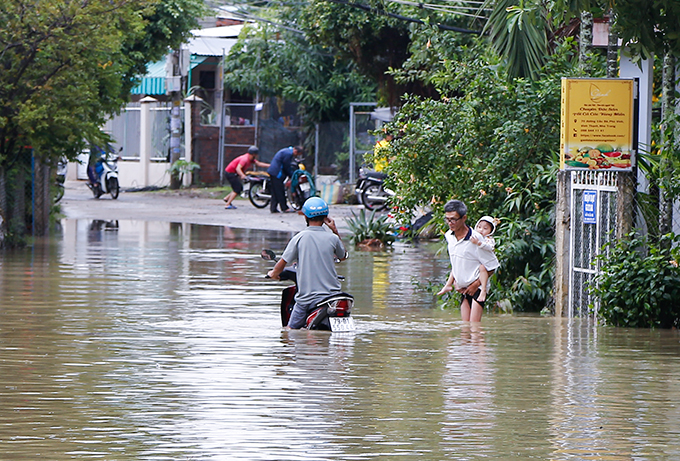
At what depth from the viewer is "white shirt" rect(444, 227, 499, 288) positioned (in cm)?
1213

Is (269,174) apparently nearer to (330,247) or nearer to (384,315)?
(384,315)

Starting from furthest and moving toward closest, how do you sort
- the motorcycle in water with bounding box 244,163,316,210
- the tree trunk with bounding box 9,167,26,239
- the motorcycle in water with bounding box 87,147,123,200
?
the motorcycle in water with bounding box 87,147,123,200
the motorcycle in water with bounding box 244,163,316,210
the tree trunk with bounding box 9,167,26,239

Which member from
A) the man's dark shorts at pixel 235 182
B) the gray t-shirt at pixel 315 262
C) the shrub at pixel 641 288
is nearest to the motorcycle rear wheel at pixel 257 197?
the man's dark shorts at pixel 235 182

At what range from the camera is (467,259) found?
12.2 m

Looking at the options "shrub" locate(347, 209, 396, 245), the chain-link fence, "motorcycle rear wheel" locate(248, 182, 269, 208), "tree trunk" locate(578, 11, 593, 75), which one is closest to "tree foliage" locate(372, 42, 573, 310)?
"tree trunk" locate(578, 11, 593, 75)

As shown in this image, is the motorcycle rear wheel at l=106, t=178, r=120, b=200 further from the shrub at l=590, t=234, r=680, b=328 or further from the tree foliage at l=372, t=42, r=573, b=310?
the shrub at l=590, t=234, r=680, b=328

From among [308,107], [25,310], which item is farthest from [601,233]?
[308,107]

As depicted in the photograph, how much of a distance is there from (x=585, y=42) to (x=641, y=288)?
363 cm

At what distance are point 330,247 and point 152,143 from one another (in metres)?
31.7

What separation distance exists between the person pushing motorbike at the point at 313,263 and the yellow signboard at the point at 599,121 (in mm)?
3185

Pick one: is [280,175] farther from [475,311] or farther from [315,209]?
[315,209]

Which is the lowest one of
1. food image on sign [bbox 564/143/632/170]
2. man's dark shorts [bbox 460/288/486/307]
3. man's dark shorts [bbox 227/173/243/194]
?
man's dark shorts [bbox 460/288/486/307]

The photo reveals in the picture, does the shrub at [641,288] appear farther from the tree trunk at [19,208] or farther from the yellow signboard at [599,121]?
the tree trunk at [19,208]

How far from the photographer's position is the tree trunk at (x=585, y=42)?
14.3 m
